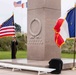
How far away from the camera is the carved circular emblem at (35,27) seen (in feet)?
51.9

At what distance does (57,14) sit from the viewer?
16312 millimetres

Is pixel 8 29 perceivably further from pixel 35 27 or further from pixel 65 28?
pixel 65 28

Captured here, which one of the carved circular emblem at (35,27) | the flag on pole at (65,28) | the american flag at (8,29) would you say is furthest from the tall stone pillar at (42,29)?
the flag on pole at (65,28)

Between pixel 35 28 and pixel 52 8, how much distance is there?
4.46ft

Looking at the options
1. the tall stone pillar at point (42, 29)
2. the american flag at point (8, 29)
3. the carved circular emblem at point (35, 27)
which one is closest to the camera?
the tall stone pillar at point (42, 29)

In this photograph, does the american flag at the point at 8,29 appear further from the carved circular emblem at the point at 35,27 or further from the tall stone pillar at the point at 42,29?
the carved circular emblem at the point at 35,27

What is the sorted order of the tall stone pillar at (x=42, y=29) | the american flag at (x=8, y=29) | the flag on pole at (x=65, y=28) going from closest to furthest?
the flag on pole at (x=65, y=28) → the tall stone pillar at (x=42, y=29) → the american flag at (x=8, y=29)

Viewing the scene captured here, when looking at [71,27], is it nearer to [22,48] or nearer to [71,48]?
[71,48]

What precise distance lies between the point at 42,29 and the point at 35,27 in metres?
0.50

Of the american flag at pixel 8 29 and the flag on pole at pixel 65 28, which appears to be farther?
the american flag at pixel 8 29

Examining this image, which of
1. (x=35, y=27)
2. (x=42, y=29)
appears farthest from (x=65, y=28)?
(x=35, y=27)

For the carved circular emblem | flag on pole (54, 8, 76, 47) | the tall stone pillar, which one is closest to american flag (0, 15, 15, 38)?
the tall stone pillar

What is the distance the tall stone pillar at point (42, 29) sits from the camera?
15695 mm

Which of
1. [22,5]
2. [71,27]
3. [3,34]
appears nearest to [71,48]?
[22,5]
